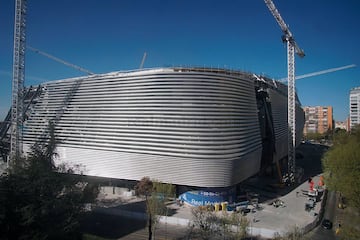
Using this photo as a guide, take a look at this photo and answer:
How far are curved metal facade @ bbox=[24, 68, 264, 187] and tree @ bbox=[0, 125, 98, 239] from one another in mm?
21905

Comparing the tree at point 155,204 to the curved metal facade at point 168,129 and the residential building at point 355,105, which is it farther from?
the residential building at point 355,105

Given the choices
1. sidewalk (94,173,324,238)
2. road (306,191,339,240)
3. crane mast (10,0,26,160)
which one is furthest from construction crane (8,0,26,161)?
road (306,191,339,240)

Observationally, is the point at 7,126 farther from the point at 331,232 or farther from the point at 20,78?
the point at 331,232

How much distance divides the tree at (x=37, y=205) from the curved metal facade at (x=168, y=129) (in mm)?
21905

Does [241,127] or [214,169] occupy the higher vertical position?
[241,127]

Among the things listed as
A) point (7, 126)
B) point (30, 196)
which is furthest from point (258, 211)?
point (7, 126)

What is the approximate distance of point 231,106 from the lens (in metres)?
58.3

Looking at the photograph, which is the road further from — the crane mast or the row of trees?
the crane mast

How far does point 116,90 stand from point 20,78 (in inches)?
846

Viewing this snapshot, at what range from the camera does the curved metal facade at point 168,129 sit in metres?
53.8

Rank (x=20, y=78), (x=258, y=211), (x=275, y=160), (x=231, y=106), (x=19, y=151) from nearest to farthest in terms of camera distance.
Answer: (x=258, y=211) → (x=231, y=106) → (x=20, y=78) → (x=19, y=151) → (x=275, y=160)

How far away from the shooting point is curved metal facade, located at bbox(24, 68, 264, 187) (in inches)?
2119

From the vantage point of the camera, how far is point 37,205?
94.3 feet

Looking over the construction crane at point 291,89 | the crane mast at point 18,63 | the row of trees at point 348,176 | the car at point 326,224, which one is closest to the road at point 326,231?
the car at point 326,224
